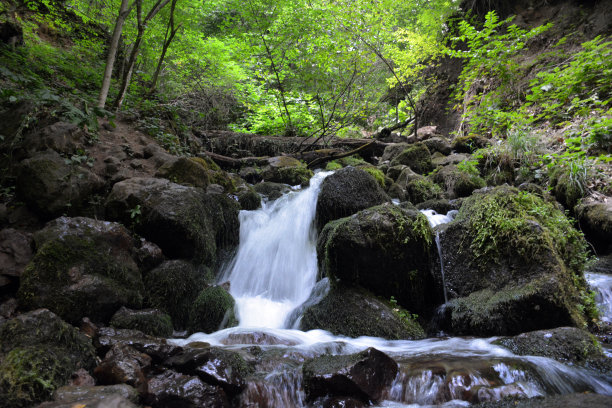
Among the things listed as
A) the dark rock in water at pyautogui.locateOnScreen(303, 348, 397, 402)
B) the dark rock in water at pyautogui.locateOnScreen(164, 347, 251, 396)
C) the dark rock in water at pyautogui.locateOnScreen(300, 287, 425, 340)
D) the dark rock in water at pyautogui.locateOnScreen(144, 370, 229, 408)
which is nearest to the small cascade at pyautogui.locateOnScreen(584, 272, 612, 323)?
the dark rock in water at pyautogui.locateOnScreen(300, 287, 425, 340)

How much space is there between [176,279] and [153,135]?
16.9 feet

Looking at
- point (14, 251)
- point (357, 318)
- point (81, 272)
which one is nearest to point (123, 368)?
point (81, 272)

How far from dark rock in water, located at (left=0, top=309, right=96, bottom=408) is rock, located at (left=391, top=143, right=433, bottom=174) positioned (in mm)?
9491

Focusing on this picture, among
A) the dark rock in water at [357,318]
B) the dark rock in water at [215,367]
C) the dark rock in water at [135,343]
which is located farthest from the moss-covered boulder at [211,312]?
the dark rock in water at [215,367]

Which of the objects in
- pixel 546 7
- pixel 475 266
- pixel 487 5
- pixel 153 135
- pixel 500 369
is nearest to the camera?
pixel 500 369

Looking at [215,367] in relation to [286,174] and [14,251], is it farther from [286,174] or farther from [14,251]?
[286,174]

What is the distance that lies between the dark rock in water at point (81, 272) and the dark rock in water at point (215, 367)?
1.42 metres

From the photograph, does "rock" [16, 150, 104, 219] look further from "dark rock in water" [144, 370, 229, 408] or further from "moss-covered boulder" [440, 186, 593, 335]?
"moss-covered boulder" [440, 186, 593, 335]

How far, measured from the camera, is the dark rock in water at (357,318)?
13.5 feet

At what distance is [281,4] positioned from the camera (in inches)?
371

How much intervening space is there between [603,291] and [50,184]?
8120mm

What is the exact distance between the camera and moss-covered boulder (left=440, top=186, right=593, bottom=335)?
357cm

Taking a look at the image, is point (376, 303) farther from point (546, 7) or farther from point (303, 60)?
point (546, 7)

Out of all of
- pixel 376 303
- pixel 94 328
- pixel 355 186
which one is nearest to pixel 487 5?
pixel 355 186
